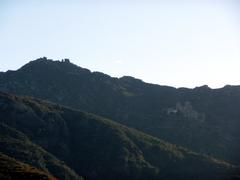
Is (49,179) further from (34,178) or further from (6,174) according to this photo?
(6,174)

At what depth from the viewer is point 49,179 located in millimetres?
186375

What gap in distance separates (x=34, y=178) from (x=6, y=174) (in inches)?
538

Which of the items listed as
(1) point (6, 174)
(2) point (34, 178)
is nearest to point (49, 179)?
(2) point (34, 178)

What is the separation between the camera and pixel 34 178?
18850cm

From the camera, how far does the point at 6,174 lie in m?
196

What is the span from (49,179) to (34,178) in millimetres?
6129

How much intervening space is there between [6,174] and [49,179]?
64.7 feet
